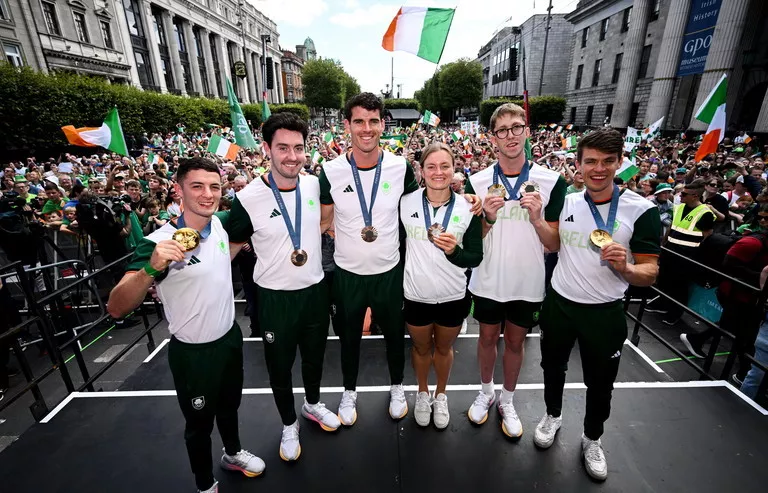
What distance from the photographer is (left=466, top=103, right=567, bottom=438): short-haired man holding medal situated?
2.74 metres

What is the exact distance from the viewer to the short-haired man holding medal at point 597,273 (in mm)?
2410

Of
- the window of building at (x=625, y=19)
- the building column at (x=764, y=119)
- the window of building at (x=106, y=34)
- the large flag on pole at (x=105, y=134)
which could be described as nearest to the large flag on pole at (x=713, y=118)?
the large flag on pole at (x=105, y=134)

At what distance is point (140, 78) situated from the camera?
38031 millimetres

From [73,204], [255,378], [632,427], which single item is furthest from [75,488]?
[73,204]

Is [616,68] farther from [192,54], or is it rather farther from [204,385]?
[192,54]

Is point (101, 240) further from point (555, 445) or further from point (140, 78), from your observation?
point (140, 78)

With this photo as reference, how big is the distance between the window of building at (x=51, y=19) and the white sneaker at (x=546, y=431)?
3833 centimetres

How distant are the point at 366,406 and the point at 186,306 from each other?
2.03 meters

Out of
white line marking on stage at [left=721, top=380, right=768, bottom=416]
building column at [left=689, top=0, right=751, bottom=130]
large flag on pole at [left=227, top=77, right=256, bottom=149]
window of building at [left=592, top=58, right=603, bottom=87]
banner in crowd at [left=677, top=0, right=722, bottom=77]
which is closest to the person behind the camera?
white line marking on stage at [left=721, top=380, right=768, bottom=416]

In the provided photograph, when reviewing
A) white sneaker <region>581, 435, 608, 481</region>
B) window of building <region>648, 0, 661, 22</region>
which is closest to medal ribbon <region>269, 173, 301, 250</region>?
white sneaker <region>581, 435, 608, 481</region>

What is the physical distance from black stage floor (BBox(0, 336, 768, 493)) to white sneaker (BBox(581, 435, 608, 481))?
0.07m

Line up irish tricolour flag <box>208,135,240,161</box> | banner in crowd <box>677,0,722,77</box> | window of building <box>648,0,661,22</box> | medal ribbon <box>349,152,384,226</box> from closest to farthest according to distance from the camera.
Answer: medal ribbon <box>349,152,384,226</box>, irish tricolour flag <box>208,135,240,161</box>, banner in crowd <box>677,0,722,77</box>, window of building <box>648,0,661,22</box>

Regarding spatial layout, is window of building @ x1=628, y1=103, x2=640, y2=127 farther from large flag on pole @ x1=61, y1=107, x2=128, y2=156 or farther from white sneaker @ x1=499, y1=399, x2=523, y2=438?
large flag on pole @ x1=61, y1=107, x2=128, y2=156

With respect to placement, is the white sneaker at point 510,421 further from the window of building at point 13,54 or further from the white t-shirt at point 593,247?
the window of building at point 13,54
